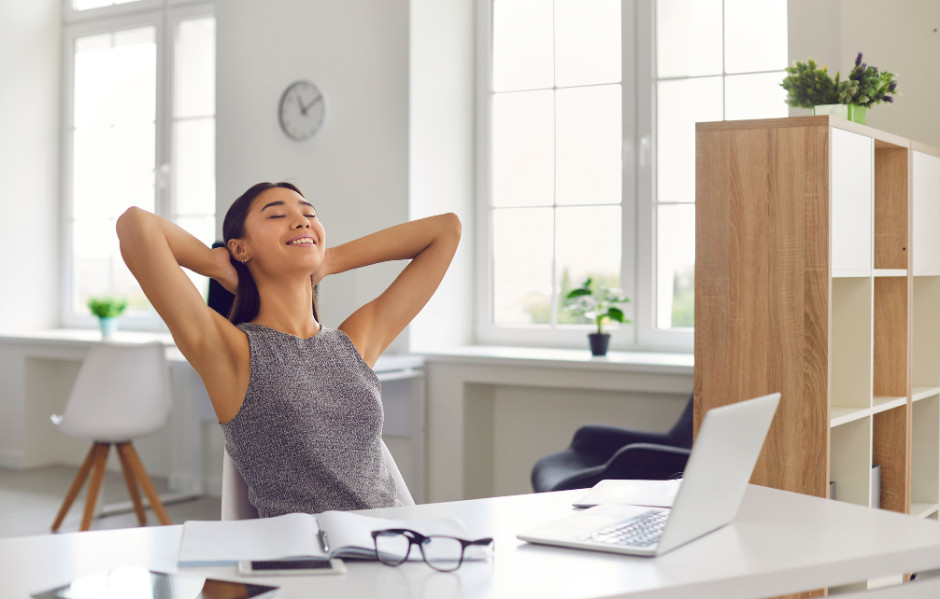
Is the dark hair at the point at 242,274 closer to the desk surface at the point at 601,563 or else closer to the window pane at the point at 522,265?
the desk surface at the point at 601,563

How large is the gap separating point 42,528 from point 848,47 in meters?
3.76

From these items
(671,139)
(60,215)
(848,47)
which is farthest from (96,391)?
(848,47)

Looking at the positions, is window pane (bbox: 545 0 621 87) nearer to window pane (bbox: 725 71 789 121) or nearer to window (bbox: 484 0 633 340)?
window (bbox: 484 0 633 340)

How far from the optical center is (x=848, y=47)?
3070mm

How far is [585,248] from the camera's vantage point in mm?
3793

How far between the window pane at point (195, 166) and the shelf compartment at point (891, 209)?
339 centimetres

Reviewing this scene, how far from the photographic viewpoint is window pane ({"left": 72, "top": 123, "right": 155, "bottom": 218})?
499 cm

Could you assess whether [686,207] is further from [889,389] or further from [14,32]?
[14,32]

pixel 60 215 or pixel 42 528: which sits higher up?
pixel 60 215

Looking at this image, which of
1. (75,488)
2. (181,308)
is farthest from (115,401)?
(181,308)

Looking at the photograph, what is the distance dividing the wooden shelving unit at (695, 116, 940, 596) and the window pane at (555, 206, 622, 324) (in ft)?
4.40

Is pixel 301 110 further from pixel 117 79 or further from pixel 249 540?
pixel 249 540

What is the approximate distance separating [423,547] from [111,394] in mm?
2806

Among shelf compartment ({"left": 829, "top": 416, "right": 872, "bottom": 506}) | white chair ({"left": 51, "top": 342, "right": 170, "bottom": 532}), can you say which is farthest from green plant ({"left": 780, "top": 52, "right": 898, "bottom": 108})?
white chair ({"left": 51, "top": 342, "right": 170, "bottom": 532})
